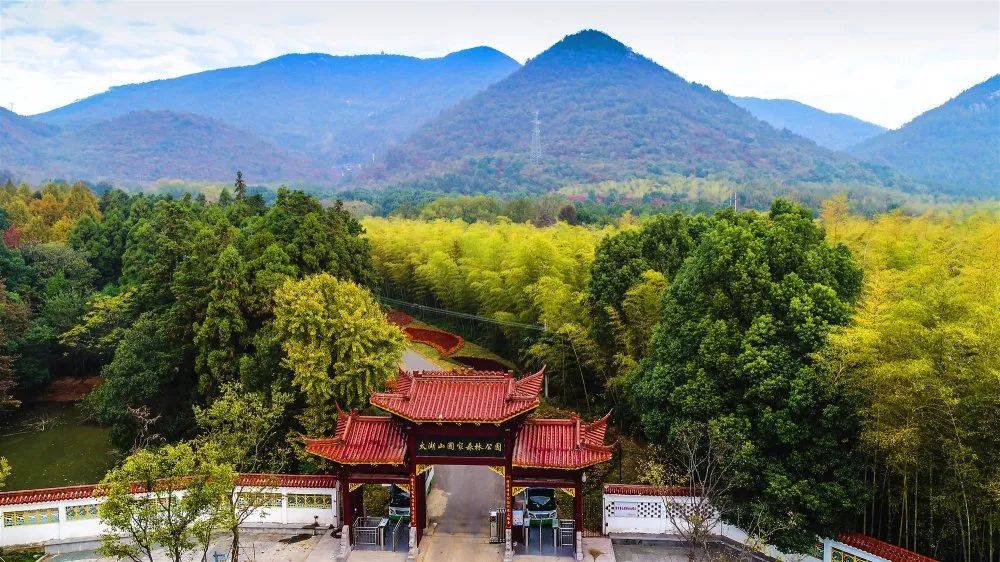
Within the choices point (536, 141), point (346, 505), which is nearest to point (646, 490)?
point (346, 505)

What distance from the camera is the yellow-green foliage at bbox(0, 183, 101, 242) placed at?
121 feet

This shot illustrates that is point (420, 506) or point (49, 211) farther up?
point (49, 211)

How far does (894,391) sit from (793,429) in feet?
5.64

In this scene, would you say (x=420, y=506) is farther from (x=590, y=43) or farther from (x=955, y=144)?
(x=590, y=43)

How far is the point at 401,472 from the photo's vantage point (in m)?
13.0

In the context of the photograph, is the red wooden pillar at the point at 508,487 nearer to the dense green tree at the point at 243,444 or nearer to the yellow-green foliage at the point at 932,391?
the dense green tree at the point at 243,444

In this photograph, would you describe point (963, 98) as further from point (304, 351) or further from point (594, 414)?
point (304, 351)

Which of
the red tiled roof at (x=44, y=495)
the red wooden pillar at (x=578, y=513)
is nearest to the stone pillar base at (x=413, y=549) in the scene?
the red wooden pillar at (x=578, y=513)

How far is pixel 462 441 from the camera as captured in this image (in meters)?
12.7

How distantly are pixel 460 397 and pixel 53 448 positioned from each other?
1535 cm

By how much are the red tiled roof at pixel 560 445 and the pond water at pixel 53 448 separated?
12082 millimetres

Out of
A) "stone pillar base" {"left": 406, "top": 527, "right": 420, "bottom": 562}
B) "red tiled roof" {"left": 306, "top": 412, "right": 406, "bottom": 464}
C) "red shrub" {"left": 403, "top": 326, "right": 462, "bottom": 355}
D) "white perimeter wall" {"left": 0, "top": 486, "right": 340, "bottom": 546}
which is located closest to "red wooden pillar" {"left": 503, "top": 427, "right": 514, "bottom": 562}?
"stone pillar base" {"left": 406, "top": 527, "right": 420, "bottom": 562}

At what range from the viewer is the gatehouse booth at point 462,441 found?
12445mm

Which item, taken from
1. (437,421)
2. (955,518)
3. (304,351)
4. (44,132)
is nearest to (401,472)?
(437,421)
